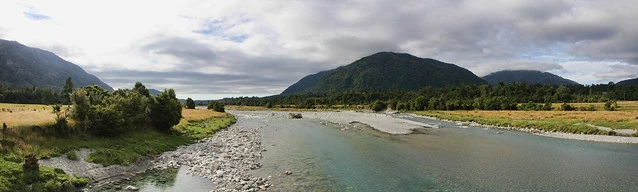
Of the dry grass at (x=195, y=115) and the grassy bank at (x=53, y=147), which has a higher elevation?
the dry grass at (x=195, y=115)

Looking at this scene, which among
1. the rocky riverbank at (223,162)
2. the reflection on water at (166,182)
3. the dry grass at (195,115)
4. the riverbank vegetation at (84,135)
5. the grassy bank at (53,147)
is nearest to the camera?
the grassy bank at (53,147)

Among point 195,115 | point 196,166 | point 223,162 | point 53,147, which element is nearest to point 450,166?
point 223,162

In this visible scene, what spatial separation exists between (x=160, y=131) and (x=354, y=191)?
1389 inches

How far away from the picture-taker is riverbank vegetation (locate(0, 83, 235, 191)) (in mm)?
22188

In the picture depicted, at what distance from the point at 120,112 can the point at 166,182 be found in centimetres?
1784

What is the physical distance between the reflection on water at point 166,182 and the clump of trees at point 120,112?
10994mm

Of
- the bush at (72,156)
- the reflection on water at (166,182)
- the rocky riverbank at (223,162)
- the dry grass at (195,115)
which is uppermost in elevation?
the dry grass at (195,115)

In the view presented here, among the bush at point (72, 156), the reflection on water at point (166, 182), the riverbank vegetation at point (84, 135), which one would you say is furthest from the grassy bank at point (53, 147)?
the reflection on water at point (166, 182)

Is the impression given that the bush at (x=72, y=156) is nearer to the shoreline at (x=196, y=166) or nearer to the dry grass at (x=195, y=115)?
the shoreline at (x=196, y=166)

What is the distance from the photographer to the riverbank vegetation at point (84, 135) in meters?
22.2

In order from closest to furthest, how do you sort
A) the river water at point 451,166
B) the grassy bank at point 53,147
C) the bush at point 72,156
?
the grassy bank at point 53,147 < the river water at point 451,166 < the bush at point 72,156

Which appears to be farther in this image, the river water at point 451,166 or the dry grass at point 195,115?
the dry grass at point 195,115

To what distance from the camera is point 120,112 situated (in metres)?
39.4

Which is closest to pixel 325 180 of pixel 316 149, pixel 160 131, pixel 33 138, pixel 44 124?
pixel 316 149
